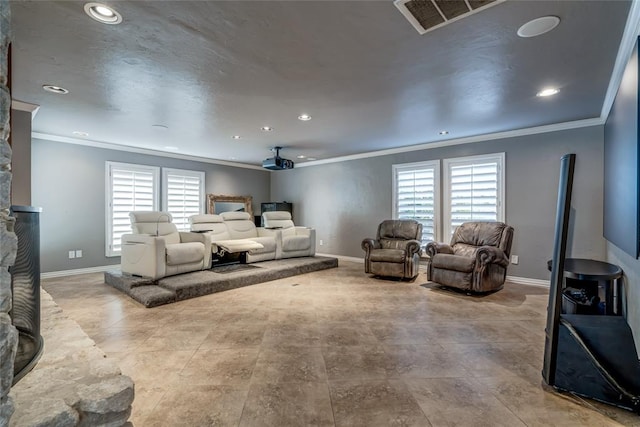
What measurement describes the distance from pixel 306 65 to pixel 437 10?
3.53ft

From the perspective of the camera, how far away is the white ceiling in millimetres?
1862

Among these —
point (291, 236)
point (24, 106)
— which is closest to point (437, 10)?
point (24, 106)

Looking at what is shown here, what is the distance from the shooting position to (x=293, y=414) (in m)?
1.61

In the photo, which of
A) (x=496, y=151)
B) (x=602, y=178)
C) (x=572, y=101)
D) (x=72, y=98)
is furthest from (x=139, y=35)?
(x=602, y=178)

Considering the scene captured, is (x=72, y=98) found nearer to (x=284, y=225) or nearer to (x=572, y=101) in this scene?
(x=284, y=225)

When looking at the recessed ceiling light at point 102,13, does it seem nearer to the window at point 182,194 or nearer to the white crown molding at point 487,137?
the window at point 182,194

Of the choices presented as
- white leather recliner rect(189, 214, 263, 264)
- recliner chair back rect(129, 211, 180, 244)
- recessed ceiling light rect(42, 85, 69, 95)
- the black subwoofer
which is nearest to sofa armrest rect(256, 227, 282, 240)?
white leather recliner rect(189, 214, 263, 264)

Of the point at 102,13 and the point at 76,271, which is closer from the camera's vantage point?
the point at 102,13

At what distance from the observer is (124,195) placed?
18.3 feet

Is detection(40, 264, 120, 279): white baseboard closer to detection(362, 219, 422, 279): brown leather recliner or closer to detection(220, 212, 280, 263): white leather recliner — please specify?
detection(220, 212, 280, 263): white leather recliner

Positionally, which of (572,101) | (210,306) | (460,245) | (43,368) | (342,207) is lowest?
(210,306)

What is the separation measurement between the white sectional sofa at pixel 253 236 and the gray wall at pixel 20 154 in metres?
2.29

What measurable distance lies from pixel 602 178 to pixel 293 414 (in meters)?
4.72

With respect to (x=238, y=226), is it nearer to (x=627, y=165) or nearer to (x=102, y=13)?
(x=102, y=13)
